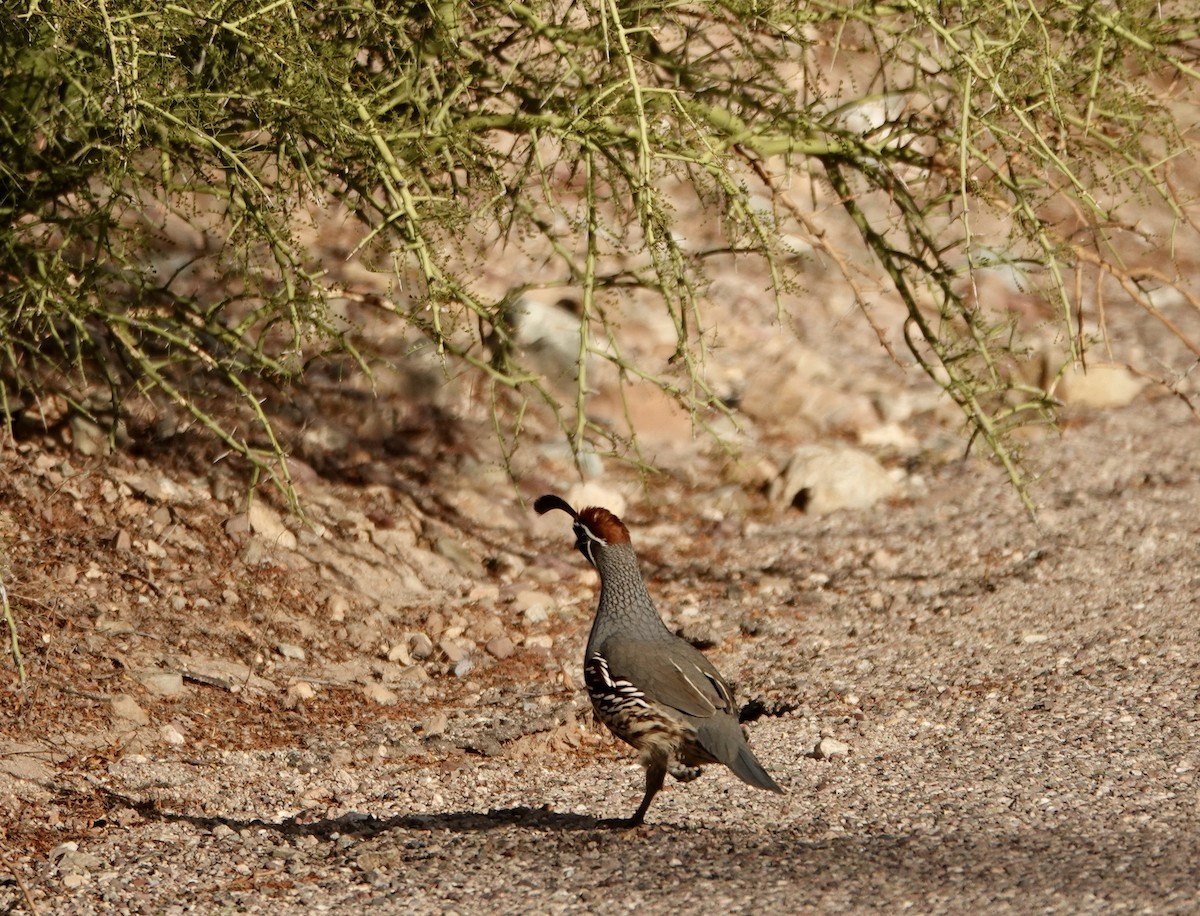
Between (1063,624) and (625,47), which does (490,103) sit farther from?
(1063,624)

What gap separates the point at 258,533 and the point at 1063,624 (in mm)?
3511

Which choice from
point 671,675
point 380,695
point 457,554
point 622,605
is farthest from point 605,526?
point 457,554

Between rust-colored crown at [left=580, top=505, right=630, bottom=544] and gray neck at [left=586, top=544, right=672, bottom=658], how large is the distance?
3 cm

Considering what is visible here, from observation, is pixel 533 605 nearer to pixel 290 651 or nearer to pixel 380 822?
pixel 290 651

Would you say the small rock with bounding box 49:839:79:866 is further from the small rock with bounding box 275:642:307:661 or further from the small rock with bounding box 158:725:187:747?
the small rock with bounding box 275:642:307:661

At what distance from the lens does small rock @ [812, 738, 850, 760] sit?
17.4 feet

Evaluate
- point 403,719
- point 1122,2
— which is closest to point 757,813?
point 403,719

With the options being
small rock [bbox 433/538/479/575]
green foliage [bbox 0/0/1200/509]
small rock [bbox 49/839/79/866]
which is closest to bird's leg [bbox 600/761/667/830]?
green foliage [bbox 0/0/1200/509]

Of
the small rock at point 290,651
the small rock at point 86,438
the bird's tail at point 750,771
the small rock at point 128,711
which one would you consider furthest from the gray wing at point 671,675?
the small rock at point 86,438

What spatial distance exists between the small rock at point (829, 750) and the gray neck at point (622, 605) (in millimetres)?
698

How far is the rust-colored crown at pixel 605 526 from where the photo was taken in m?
5.21

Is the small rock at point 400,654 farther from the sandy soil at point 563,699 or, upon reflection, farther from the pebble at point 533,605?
the pebble at point 533,605

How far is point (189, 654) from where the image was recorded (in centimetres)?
610

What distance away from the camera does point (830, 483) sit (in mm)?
8523
